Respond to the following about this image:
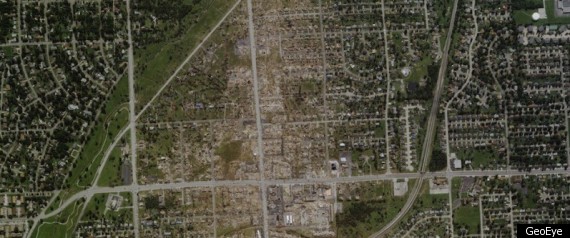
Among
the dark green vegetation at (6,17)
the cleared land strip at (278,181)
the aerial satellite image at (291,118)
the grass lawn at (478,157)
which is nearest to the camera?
the dark green vegetation at (6,17)

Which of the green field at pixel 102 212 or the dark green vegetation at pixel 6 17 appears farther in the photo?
the green field at pixel 102 212

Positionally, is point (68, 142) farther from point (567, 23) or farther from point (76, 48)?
point (567, 23)

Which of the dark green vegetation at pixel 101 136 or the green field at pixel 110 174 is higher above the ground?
the dark green vegetation at pixel 101 136

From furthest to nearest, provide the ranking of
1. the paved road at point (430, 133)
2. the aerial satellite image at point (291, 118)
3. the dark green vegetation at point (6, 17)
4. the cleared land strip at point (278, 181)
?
the paved road at point (430, 133) → the cleared land strip at point (278, 181) → the aerial satellite image at point (291, 118) → the dark green vegetation at point (6, 17)

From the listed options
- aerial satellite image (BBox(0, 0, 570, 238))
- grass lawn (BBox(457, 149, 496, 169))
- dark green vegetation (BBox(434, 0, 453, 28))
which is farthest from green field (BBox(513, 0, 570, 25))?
grass lawn (BBox(457, 149, 496, 169))

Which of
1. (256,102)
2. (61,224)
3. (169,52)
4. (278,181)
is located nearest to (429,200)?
(278,181)

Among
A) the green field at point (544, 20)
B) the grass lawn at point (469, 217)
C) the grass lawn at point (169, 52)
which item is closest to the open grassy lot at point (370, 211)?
the grass lawn at point (469, 217)

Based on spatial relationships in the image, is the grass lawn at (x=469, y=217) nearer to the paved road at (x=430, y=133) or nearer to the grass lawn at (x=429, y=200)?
the grass lawn at (x=429, y=200)
